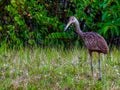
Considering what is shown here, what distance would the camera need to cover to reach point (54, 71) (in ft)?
29.4

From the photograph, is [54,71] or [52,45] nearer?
[54,71]

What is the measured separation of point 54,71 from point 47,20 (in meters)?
3.31

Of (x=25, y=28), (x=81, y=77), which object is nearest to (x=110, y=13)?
(x=25, y=28)

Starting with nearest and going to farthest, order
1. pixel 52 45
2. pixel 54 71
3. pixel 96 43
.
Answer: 1. pixel 96 43
2. pixel 54 71
3. pixel 52 45

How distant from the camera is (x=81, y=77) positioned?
8734 millimetres

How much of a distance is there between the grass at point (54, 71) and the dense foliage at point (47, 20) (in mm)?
1505

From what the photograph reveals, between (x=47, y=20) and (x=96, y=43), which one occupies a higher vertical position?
(x=96, y=43)

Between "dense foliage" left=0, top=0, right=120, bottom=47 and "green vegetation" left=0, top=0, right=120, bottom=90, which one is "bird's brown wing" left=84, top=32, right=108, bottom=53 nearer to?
"green vegetation" left=0, top=0, right=120, bottom=90

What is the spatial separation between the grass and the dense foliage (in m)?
1.51

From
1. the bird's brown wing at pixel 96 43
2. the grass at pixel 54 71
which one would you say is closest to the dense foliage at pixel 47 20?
the grass at pixel 54 71

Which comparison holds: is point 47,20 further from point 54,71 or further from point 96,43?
point 96,43

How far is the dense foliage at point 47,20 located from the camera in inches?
474

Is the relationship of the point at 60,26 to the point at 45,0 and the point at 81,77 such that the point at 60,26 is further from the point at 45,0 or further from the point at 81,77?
the point at 81,77

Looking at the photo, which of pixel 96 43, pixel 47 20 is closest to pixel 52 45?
pixel 47 20
